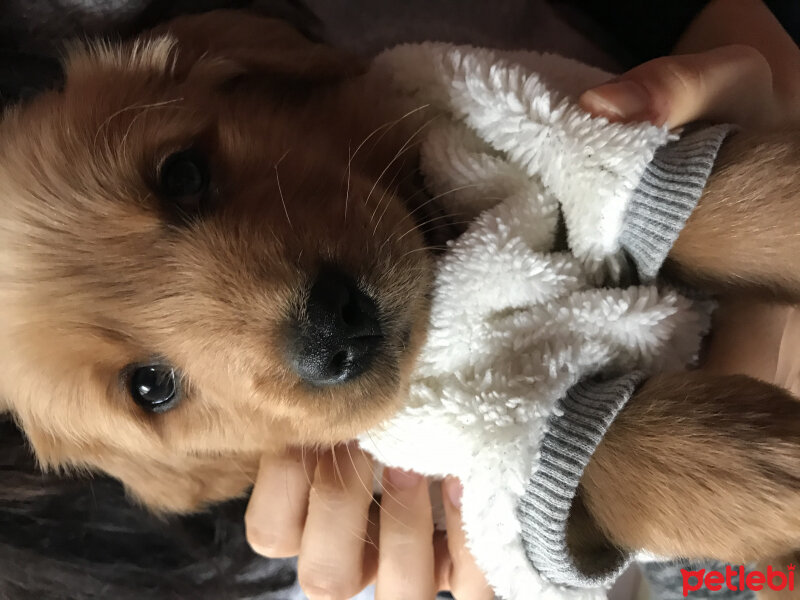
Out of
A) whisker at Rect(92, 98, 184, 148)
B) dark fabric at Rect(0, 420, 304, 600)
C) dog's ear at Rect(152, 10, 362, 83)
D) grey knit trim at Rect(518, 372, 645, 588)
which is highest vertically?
dog's ear at Rect(152, 10, 362, 83)

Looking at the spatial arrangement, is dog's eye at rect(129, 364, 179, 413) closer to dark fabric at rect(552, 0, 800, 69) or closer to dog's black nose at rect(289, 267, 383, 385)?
dog's black nose at rect(289, 267, 383, 385)

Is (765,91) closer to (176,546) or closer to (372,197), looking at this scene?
(372,197)

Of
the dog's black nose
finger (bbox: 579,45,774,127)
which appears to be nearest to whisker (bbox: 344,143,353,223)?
the dog's black nose

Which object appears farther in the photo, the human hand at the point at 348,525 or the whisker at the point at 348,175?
the human hand at the point at 348,525

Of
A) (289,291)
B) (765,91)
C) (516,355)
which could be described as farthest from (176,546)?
(765,91)

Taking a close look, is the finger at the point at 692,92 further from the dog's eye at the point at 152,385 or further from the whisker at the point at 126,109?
the dog's eye at the point at 152,385

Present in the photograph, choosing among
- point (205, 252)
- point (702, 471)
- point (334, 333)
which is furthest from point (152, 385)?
point (702, 471)

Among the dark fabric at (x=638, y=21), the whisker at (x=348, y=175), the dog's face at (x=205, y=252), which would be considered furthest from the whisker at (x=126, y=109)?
the dark fabric at (x=638, y=21)
